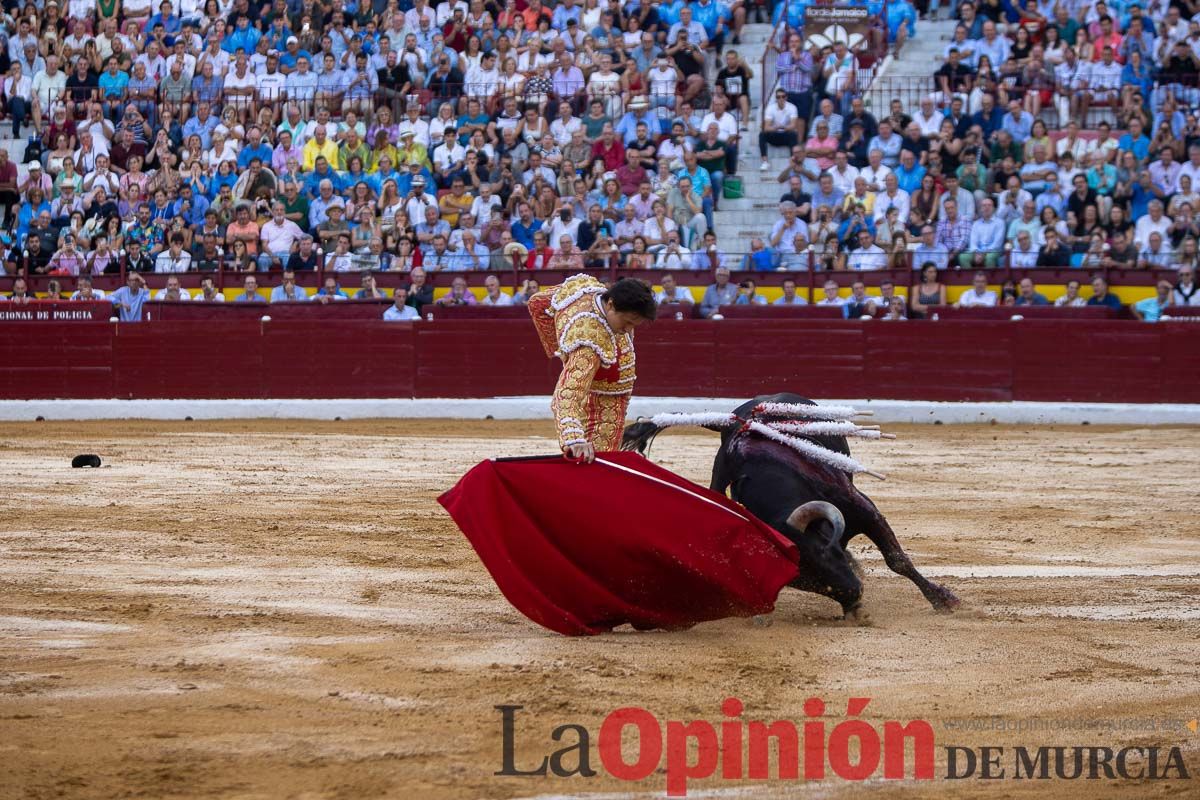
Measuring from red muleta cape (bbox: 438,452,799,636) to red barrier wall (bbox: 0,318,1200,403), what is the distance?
8.49 m

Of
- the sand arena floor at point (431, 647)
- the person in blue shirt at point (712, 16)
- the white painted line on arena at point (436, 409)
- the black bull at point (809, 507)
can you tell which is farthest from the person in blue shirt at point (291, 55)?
the black bull at point (809, 507)

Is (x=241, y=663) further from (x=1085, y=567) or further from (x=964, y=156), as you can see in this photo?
(x=964, y=156)

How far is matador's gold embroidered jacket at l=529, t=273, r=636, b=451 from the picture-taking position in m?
5.02

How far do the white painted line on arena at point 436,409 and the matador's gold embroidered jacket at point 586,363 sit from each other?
7521 millimetres

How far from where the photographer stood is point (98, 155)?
15852mm

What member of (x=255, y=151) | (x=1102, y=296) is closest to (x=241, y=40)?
(x=255, y=151)

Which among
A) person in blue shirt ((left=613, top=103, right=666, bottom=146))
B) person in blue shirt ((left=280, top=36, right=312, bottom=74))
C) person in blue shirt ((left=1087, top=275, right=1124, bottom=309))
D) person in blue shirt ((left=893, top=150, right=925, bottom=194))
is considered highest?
person in blue shirt ((left=280, top=36, right=312, bottom=74))

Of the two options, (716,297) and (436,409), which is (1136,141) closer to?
(716,297)

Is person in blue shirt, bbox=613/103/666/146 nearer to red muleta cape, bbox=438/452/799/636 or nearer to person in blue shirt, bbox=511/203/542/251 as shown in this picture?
person in blue shirt, bbox=511/203/542/251

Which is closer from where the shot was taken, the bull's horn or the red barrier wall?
the bull's horn

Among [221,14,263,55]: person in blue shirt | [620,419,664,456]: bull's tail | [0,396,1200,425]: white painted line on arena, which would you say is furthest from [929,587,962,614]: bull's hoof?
[221,14,263,55]: person in blue shirt

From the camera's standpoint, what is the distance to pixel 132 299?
1411 centimetres

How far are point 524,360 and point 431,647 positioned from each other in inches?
356

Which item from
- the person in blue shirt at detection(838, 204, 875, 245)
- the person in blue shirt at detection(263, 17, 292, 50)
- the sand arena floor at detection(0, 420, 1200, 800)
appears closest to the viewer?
the sand arena floor at detection(0, 420, 1200, 800)
